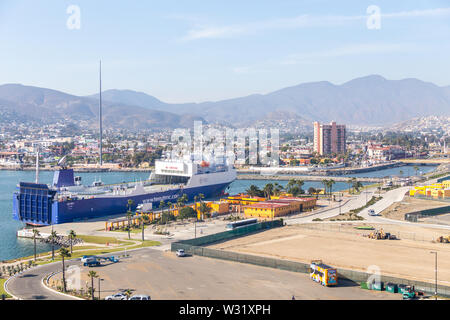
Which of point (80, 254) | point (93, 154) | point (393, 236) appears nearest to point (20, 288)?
point (80, 254)

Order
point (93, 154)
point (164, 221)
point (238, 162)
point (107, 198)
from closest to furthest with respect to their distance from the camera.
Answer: point (164, 221), point (107, 198), point (238, 162), point (93, 154)

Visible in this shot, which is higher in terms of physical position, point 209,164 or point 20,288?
point 209,164

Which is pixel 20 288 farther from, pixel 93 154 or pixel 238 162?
pixel 93 154

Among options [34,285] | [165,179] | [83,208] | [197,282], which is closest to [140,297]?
[197,282]

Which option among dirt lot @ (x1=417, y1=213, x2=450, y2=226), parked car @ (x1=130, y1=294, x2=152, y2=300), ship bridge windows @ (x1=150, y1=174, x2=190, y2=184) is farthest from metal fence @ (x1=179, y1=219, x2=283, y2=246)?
ship bridge windows @ (x1=150, y1=174, x2=190, y2=184)

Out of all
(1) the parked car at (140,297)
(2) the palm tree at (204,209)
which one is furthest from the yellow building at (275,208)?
(1) the parked car at (140,297)

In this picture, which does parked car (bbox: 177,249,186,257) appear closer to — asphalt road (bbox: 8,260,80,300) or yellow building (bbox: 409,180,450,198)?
asphalt road (bbox: 8,260,80,300)

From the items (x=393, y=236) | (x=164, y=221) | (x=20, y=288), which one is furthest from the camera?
(x=164, y=221)
